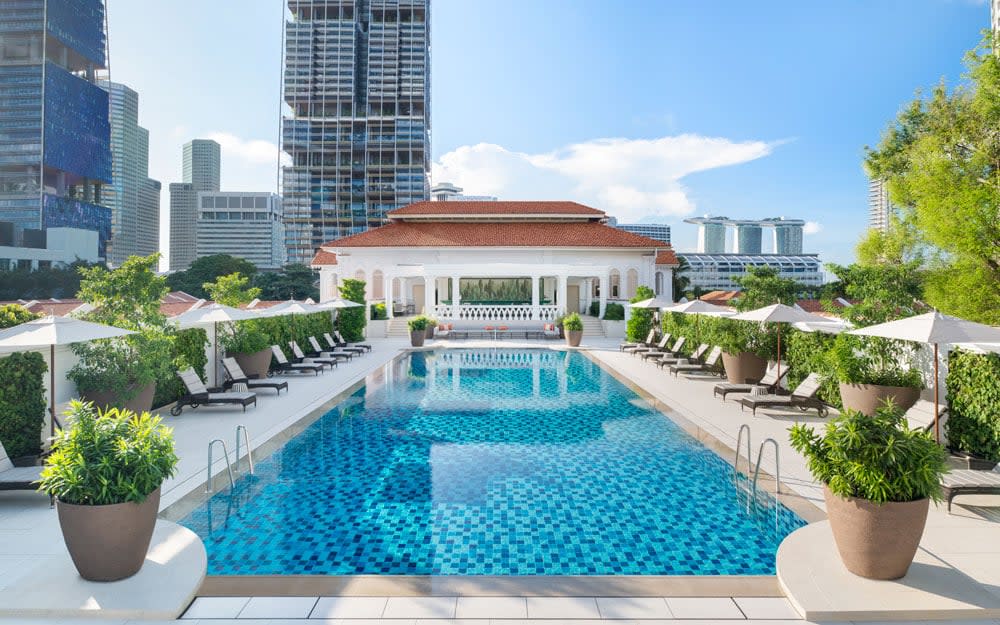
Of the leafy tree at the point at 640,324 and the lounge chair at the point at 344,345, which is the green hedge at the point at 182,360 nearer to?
the lounge chair at the point at 344,345

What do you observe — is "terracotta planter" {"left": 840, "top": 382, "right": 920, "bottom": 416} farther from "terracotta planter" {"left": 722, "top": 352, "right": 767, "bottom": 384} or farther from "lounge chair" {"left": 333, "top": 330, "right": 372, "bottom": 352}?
"lounge chair" {"left": 333, "top": 330, "right": 372, "bottom": 352}

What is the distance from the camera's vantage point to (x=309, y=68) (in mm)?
108688

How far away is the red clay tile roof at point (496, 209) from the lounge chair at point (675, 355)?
21670 mm

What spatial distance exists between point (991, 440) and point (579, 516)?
17.9 ft

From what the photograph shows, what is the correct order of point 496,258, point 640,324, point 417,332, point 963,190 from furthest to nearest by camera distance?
point 496,258
point 417,332
point 640,324
point 963,190

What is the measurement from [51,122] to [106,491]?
131m

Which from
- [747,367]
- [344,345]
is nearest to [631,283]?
[344,345]

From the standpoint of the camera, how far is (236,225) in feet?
595

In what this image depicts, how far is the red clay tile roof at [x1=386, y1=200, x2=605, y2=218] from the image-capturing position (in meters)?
39.7

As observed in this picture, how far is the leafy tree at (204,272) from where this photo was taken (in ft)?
233

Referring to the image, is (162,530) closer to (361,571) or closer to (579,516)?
(361,571)

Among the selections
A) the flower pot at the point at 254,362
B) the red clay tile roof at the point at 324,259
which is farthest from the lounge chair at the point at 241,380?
the red clay tile roof at the point at 324,259

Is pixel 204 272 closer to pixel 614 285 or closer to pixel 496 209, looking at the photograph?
pixel 496 209

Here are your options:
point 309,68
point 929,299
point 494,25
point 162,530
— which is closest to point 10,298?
point 309,68
